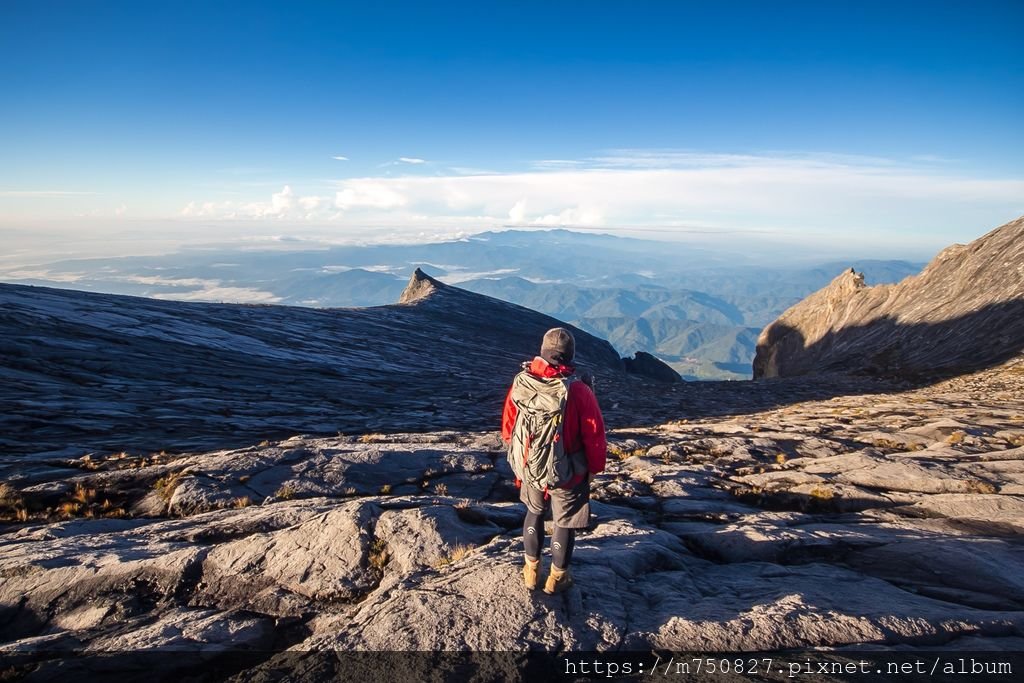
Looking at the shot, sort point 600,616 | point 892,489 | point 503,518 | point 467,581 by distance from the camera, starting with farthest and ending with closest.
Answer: point 892,489 → point 503,518 → point 467,581 → point 600,616

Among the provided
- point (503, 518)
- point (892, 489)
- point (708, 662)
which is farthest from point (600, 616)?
point (892, 489)

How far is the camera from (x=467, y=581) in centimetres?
816

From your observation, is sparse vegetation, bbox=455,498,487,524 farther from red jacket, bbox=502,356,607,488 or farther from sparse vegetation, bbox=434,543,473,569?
red jacket, bbox=502,356,607,488

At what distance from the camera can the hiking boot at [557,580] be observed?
771 cm

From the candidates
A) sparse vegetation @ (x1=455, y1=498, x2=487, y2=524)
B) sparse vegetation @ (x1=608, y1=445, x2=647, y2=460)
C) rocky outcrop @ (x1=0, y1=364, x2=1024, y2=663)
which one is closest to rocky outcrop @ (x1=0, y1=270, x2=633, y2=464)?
rocky outcrop @ (x1=0, y1=364, x2=1024, y2=663)

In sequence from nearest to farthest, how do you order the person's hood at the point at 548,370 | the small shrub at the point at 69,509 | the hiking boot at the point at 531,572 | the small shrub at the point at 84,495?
the person's hood at the point at 548,370 → the hiking boot at the point at 531,572 → the small shrub at the point at 69,509 → the small shrub at the point at 84,495

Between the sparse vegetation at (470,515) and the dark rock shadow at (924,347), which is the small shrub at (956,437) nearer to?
the sparse vegetation at (470,515)

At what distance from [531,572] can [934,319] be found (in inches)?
2144

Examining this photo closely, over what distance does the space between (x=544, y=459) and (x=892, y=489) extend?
1190 cm

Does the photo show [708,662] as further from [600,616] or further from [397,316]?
[397,316]

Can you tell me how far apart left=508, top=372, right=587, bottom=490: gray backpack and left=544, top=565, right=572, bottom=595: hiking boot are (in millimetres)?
1312

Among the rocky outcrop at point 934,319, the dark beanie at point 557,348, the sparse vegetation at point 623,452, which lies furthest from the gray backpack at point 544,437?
the rocky outcrop at point 934,319

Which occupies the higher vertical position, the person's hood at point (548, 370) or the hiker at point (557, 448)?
the person's hood at point (548, 370)

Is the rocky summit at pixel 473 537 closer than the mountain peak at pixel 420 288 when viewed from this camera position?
Yes
